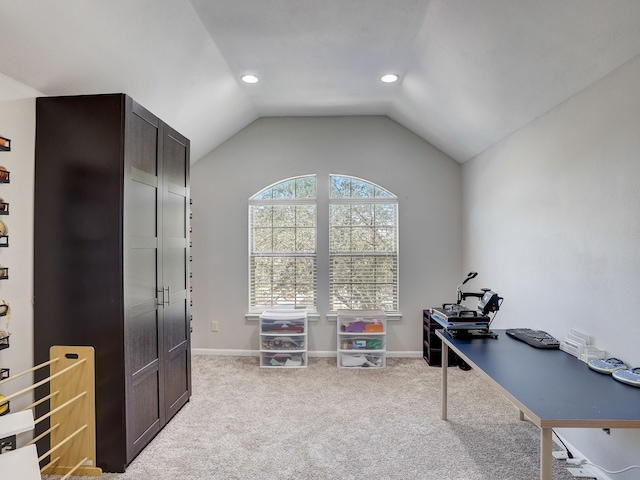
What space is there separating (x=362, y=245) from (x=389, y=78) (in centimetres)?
187

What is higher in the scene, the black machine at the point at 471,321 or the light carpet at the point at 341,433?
the black machine at the point at 471,321

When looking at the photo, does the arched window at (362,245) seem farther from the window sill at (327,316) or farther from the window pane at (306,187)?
the window pane at (306,187)

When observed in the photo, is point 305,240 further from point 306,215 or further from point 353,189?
point 353,189

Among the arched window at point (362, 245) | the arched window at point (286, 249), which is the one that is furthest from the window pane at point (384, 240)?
the arched window at point (286, 249)

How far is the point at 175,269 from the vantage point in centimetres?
283

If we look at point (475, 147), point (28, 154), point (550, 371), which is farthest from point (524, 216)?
point (28, 154)

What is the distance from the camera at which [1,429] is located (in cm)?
150

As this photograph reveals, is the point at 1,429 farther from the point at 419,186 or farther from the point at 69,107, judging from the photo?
the point at 419,186

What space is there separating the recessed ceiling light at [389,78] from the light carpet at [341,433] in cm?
282

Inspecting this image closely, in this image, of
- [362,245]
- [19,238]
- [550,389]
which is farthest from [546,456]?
[362,245]

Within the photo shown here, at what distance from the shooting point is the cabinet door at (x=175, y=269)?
8.71 feet

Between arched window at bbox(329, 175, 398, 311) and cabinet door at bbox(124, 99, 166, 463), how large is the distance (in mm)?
2212

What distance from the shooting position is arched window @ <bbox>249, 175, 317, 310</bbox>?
4340 mm

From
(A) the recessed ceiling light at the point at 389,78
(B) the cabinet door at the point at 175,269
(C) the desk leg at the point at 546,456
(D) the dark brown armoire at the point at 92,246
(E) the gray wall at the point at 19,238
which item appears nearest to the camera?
(C) the desk leg at the point at 546,456
